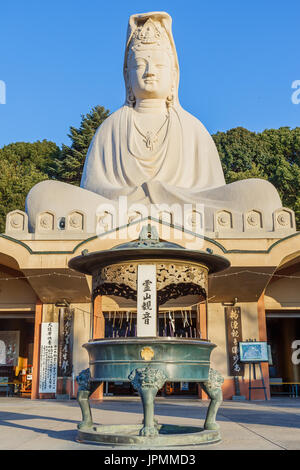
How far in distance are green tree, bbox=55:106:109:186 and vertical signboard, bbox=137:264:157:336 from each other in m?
23.4

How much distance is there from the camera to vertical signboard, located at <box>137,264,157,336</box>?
5633 mm

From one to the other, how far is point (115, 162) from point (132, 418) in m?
10.3

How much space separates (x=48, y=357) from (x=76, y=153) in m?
17.4

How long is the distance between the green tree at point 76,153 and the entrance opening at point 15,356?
12567 mm

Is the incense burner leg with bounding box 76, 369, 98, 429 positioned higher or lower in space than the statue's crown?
lower

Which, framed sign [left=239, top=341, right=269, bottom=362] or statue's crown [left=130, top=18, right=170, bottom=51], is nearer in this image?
framed sign [left=239, top=341, right=269, bottom=362]

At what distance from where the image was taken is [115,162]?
1661 cm

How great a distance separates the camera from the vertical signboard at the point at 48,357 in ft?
42.6

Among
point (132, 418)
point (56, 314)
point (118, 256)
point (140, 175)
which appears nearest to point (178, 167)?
point (140, 175)

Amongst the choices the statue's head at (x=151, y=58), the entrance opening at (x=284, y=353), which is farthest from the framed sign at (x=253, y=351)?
the statue's head at (x=151, y=58)

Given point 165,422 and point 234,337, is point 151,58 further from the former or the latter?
point 165,422

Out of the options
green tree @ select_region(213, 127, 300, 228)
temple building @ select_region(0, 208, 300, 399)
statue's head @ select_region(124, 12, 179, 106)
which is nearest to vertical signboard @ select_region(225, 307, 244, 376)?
temple building @ select_region(0, 208, 300, 399)

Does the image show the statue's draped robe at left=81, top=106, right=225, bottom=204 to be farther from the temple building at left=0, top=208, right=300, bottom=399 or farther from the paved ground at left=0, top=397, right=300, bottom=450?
the paved ground at left=0, top=397, right=300, bottom=450

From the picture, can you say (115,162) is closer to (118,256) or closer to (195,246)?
(195,246)
